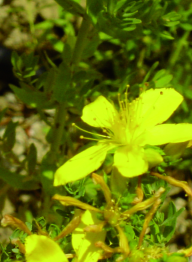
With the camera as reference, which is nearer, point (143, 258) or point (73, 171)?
point (143, 258)

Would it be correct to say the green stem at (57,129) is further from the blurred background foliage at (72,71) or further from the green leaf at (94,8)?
the green leaf at (94,8)

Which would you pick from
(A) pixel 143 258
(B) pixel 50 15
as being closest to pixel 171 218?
(A) pixel 143 258

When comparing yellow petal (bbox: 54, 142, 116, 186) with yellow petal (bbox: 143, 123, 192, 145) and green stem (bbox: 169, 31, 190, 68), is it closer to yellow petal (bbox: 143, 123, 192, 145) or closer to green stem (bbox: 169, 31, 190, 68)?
yellow petal (bbox: 143, 123, 192, 145)

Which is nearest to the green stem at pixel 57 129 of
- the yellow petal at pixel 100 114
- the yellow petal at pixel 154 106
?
the yellow petal at pixel 100 114

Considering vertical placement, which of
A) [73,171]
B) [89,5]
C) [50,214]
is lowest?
[50,214]

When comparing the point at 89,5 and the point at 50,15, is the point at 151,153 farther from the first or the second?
the point at 50,15

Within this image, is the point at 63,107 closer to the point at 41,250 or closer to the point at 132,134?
the point at 132,134
